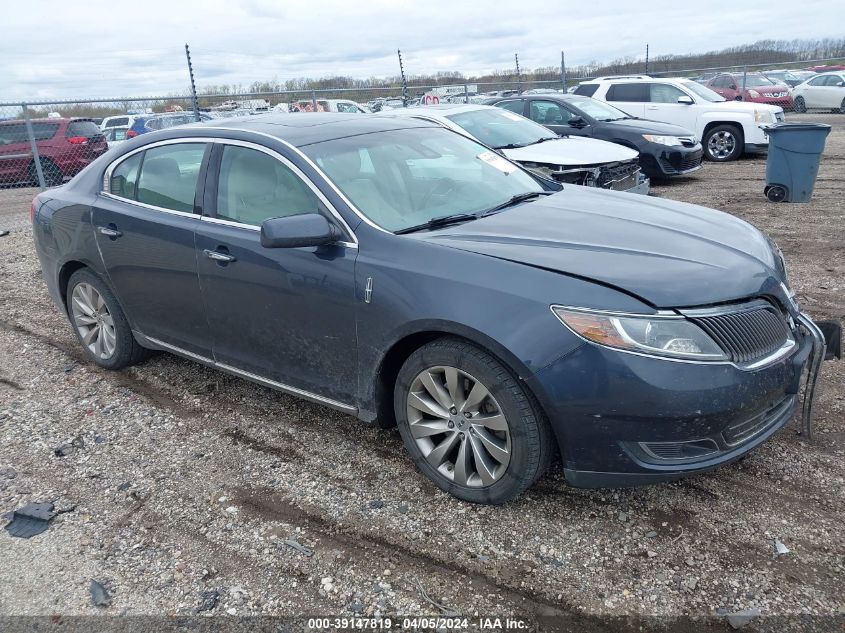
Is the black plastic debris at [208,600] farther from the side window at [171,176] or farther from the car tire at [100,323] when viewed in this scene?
the car tire at [100,323]

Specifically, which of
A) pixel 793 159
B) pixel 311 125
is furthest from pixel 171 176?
pixel 793 159

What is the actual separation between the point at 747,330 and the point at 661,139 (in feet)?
31.6

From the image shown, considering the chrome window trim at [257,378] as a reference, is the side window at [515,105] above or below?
above

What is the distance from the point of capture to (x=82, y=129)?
14.9 m

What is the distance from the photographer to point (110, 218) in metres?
4.40

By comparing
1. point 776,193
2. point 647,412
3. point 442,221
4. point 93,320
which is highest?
point 442,221

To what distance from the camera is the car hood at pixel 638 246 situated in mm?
2834

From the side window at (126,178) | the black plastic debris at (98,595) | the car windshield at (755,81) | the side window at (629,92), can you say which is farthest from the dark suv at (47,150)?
the car windshield at (755,81)

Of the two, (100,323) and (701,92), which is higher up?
(701,92)

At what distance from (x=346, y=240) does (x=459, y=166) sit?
45.2 inches

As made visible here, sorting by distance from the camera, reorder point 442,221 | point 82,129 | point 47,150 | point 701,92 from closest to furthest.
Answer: point 442,221 → point 47,150 → point 701,92 → point 82,129

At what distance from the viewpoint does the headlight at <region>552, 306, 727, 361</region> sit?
8.71 ft

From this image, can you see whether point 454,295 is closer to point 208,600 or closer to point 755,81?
point 208,600

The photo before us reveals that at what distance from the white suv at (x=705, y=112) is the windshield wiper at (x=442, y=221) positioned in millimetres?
12310
